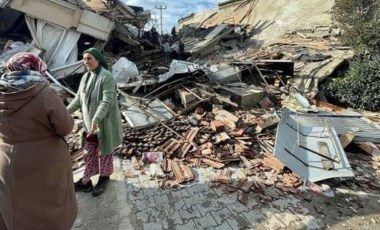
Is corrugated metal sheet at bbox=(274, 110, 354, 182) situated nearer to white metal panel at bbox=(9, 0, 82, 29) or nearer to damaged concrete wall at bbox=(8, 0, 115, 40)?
damaged concrete wall at bbox=(8, 0, 115, 40)

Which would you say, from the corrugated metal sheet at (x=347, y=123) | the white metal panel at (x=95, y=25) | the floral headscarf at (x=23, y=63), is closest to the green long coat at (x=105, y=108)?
the floral headscarf at (x=23, y=63)

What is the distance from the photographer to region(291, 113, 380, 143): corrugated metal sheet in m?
6.52

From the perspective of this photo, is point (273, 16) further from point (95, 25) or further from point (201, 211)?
point (201, 211)

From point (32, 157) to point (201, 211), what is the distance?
2.33 metres

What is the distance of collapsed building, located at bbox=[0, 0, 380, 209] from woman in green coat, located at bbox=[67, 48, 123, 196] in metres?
1.08

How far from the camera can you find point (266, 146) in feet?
19.5

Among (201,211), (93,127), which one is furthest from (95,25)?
(201,211)

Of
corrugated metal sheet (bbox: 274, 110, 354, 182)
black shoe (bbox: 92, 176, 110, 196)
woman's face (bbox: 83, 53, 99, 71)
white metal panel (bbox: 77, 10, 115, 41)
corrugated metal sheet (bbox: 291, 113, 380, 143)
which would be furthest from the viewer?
white metal panel (bbox: 77, 10, 115, 41)

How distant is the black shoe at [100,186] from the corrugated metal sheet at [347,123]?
431cm

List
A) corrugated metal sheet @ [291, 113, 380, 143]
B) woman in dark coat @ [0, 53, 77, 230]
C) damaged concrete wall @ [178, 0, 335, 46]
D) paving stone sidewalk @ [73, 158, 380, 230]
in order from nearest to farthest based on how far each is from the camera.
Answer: woman in dark coat @ [0, 53, 77, 230], paving stone sidewalk @ [73, 158, 380, 230], corrugated metal sheet @ [291, 113, 380, 143], damaged concrete wall @ [178, 0, 335, 46]

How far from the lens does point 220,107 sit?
7.46 m

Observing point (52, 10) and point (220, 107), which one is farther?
point (52, 10)

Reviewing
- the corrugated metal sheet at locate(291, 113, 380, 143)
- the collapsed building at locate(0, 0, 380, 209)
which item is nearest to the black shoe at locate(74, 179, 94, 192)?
the collapsed building at locate(0, 0, 380, 209)

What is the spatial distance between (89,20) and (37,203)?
947cm
